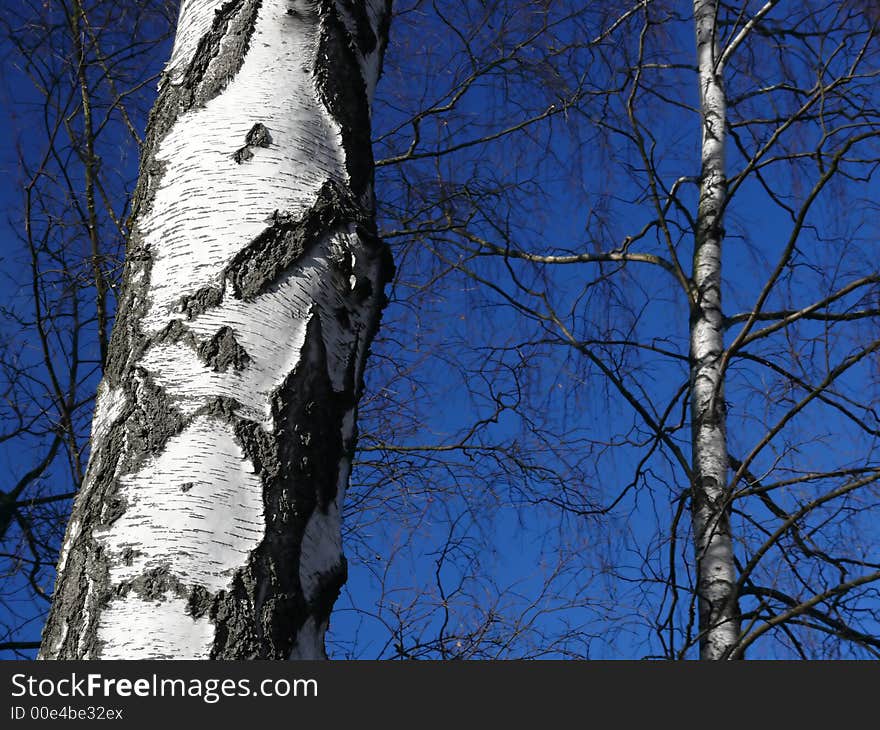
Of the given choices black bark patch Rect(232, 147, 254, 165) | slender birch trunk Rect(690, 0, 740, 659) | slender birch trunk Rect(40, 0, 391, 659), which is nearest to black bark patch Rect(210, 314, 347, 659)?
slender birch trunk Rect(40, 0, 391, 659)

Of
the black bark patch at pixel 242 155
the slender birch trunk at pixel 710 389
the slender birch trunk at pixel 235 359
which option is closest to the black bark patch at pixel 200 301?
the slender birch trunk at pixel 235 359

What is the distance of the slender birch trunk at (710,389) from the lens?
215cm

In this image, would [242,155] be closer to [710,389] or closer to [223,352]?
[223,352]

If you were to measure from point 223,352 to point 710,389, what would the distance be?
6.25 ft

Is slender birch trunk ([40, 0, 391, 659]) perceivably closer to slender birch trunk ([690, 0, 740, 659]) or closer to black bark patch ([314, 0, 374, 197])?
black bark patch ([314, 0, 374, 197])

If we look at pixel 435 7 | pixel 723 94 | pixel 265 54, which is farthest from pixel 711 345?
pixel 265 54

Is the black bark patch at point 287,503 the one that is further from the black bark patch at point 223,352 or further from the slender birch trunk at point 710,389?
the slender birch trunk at point 710,389

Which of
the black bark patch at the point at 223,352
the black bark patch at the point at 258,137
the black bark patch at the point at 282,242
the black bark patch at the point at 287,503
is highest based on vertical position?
the black bark patch at the point at 258,137

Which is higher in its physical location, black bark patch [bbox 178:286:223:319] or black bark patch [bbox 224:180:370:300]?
black bark patch [bbox 224:180:370:300]

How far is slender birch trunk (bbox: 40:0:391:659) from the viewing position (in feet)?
2.45

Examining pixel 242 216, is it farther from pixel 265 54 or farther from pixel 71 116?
pixel 71 116

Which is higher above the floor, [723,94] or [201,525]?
[723,94]

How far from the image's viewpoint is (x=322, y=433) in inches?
33.5

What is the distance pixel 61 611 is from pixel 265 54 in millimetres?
665
